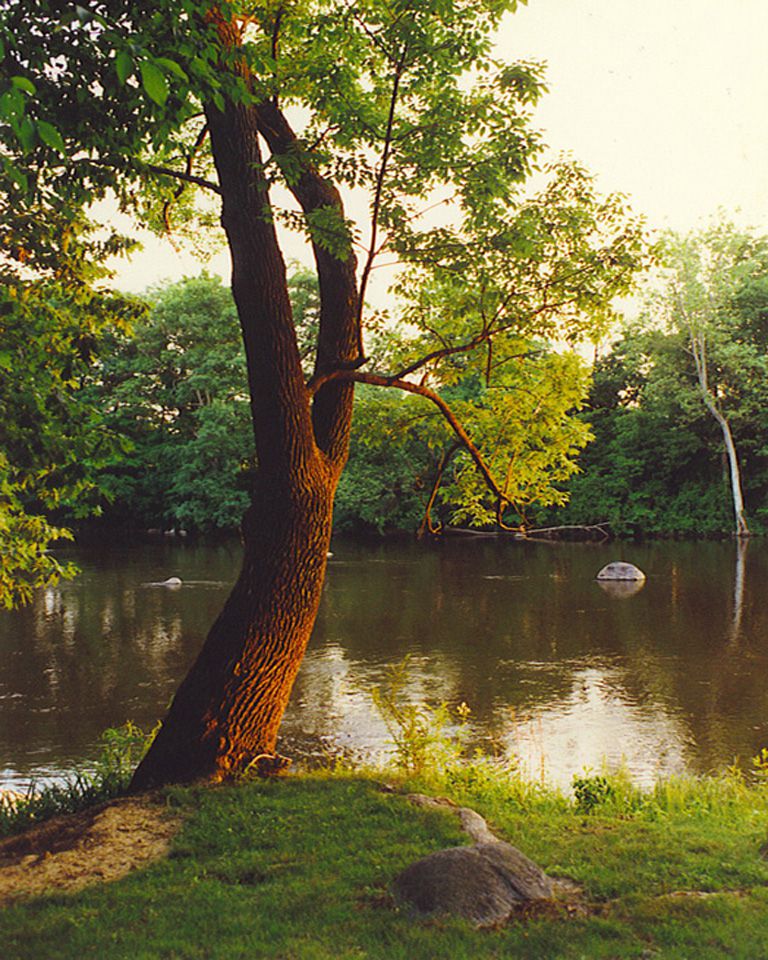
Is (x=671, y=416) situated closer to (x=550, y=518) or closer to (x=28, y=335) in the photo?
(x=550, y=518)

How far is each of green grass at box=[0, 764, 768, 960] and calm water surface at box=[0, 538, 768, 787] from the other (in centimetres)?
385

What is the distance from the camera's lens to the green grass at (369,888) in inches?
149

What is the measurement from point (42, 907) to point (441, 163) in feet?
17.4

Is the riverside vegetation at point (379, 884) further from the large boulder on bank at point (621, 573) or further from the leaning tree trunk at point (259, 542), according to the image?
the large boulder on bank at point (621, 573)

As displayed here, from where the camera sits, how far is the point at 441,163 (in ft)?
20.4

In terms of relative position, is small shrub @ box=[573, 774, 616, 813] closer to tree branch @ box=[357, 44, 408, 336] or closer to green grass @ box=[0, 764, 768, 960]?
green grass @ box=[0, 764, 768, 960]

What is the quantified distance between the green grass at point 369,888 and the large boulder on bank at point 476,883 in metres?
0.11

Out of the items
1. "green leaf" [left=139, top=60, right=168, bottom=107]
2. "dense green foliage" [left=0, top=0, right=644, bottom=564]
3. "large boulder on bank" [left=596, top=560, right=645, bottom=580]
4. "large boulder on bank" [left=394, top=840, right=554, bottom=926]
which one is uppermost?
"dense green foliage" [left=0, top=0, right=644, bottom=564]

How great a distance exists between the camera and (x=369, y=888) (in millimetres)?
4461

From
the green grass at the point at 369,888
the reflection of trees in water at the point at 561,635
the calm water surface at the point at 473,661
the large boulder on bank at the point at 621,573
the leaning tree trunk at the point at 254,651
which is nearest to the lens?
the green grass at the point at 369,888

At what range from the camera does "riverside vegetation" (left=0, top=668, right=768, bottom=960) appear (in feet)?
12.5

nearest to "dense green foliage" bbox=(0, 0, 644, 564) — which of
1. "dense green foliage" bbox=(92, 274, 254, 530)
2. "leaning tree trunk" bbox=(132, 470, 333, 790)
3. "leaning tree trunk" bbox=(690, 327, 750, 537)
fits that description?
"leaning tree trunk" bbox=(132, 470, 333, 790)

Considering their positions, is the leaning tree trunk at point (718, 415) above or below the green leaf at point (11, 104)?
above

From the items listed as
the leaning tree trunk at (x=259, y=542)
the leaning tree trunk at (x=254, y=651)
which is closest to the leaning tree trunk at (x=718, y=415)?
the leaning tree trunk at (x=259, y=542)
